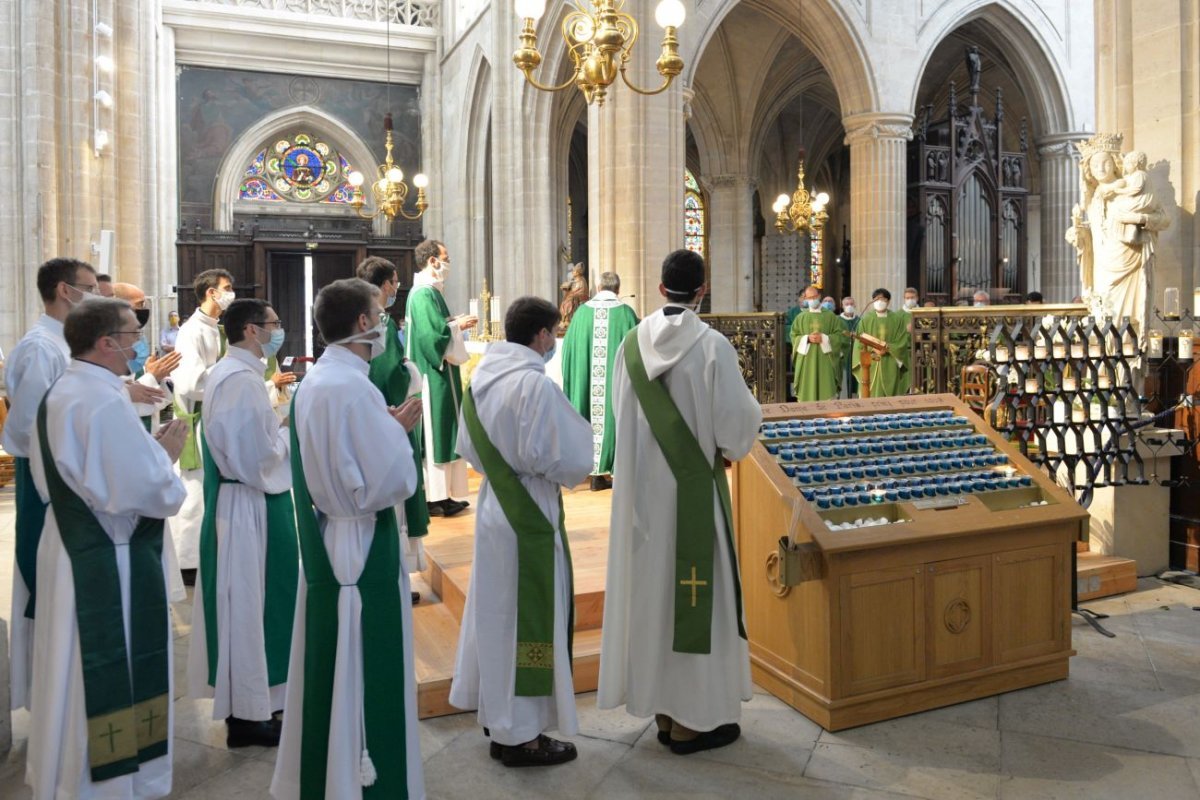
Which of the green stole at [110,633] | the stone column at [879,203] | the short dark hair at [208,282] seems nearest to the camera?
the green stole at [110,633]

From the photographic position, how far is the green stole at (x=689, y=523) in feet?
11.3

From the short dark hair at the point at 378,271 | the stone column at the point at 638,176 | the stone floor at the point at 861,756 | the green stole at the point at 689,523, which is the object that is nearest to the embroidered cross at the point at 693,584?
the green stole at the point at 689,523

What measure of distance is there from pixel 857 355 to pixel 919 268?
5.13m

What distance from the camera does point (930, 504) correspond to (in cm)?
403

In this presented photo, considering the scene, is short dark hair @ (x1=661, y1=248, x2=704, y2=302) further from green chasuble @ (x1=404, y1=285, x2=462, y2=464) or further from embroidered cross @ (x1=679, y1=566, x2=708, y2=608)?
green chasuble @ (x1=404, y1=285, x2=462, y2=464)

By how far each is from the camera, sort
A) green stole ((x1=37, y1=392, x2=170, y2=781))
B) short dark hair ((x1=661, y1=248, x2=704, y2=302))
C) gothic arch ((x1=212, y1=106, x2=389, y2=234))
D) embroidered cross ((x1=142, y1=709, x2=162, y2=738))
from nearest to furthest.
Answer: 1. green stole ((x1=37, y1=392, x2=170, y2=781))
2. embroidered cross ((x1=142, y1=709, x2=162, y2=738))
3. short dark hair ((x1=661, y1=248, x2=704, y2=302))
4. gothic arch ((x1=212, y1=106, x2=389, y2=234))

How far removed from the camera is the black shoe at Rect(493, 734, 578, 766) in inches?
134

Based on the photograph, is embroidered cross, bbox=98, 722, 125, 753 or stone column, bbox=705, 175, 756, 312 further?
stone column, bbox=705, 175, 756, 312

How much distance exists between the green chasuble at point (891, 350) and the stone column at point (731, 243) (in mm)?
8549

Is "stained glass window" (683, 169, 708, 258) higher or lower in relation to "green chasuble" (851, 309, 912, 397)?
higher

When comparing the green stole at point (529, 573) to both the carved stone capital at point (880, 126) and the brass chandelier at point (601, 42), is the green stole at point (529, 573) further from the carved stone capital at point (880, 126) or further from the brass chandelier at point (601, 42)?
the carved stone capital at point (880, 126)

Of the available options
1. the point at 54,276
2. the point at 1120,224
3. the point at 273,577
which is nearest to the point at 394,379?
the point at 273,577

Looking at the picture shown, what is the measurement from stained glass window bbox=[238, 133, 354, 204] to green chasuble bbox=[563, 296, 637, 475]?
49.7ft

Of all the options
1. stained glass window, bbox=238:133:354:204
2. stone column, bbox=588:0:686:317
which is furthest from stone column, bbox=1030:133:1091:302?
stained glass window, bbox=238:133:354:204
